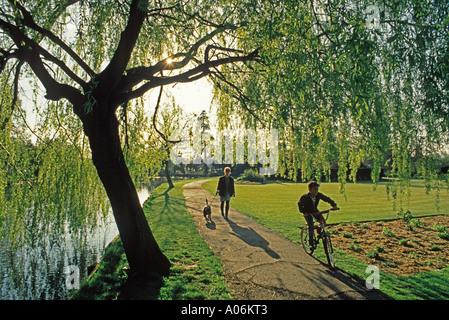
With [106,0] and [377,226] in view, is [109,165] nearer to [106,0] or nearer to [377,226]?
[106,0]

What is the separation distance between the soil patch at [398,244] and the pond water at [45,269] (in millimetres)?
6768

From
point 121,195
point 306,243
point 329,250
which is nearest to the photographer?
point 121,195

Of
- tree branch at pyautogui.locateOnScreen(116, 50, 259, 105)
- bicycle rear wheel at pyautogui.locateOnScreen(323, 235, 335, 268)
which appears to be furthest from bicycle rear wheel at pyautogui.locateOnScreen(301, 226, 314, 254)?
tree branch at pyautogui.locateOnScreen(116, 50, 259, 105)

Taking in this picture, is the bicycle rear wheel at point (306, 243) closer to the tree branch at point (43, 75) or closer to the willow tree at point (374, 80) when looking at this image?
the willow tree at point (374, 80)

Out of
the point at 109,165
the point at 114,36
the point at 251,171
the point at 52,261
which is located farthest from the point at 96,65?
the point at 251,171

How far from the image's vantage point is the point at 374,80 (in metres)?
4.37

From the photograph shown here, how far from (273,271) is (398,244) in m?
4.49

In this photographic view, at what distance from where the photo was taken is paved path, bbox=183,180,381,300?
4.43 metres

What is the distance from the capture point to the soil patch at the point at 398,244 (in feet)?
20.2

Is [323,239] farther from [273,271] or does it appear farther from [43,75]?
[43,75]

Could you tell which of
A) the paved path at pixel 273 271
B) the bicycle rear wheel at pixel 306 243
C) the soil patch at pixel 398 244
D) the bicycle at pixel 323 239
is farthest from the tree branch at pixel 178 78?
the soil patch at pixel 398 244

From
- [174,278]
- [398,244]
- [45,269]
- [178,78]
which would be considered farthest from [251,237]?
A: [45,269]

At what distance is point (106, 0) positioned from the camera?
605cm
